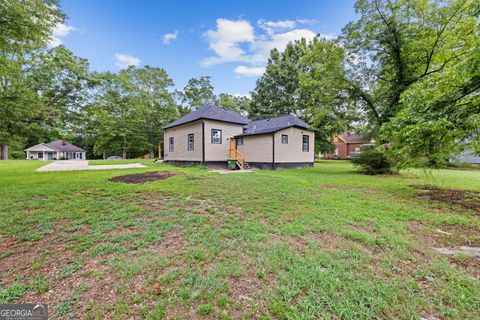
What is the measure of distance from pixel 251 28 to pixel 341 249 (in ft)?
56.0

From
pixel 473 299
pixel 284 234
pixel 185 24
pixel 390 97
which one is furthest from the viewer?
pixel 185 24

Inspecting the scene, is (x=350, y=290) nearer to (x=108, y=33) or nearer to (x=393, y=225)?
(x=393, y=225)

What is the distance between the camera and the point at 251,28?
1558 centimetres

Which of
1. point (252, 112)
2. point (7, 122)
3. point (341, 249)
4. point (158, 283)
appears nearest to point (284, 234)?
point (341, 249)

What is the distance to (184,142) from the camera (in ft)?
54.2

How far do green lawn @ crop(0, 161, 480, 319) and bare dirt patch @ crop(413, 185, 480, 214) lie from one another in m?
0.80

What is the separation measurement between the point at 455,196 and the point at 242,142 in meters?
12.1

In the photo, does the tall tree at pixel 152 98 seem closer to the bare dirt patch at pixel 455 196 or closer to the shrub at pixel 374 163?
the shrub at pixel 374 163

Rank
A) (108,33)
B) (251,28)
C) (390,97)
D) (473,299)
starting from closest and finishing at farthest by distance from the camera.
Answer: (473,299)
(390,97)
(108,33)
(251,28)

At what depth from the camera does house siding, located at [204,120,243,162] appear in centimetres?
1474

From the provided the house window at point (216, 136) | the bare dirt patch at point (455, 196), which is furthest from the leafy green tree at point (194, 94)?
the bare dirt patch at point (455, 196)

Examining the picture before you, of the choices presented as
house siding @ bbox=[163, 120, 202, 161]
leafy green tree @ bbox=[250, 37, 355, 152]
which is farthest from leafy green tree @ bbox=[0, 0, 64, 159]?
leafy green tree @ bbox=[250, 37, 355, 152]

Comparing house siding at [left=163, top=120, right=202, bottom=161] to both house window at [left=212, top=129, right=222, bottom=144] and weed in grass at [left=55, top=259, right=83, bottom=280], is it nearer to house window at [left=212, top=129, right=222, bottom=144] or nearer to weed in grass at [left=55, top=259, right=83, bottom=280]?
house window at [left=212, top=129, right=222, bottom=144]

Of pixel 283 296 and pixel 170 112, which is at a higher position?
pixel 170 112
